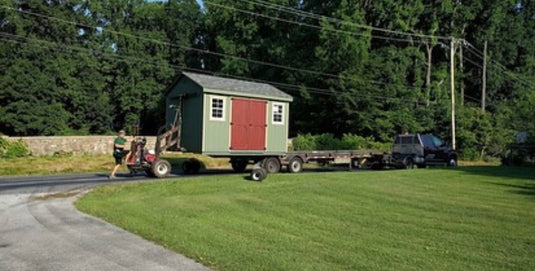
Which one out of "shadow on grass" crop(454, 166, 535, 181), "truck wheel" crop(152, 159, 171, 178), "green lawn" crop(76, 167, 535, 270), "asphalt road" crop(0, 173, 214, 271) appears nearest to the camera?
"asphalt road" crop(0, 173, 214, 271)

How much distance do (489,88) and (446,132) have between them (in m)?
15.9

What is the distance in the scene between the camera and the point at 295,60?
50969 mm

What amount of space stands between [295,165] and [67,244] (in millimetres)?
14942

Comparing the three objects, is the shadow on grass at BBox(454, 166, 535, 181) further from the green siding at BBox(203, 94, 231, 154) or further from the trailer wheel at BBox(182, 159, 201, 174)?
the trailer wheel at BBox(182, 159, 201, 174)

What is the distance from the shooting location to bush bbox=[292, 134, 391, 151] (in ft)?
119

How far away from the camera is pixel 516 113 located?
44.0 m

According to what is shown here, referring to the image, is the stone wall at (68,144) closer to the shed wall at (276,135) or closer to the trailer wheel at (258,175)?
the shed wall at (276,135)

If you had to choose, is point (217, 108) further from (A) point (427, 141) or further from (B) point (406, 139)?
(A) point (427, 141)

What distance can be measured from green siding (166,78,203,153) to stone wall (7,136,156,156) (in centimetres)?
854

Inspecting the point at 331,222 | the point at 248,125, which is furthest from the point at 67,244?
the point at 248,125

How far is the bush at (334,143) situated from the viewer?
36.2 metres

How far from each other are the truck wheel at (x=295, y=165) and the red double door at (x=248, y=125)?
138cm

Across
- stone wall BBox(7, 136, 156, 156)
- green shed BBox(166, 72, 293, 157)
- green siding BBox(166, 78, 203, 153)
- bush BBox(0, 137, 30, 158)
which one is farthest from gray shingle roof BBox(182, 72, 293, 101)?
bush BBox(0, 137, 30, 158)

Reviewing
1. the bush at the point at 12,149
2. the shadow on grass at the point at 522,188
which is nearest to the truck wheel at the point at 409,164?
the shadow on grass at the point at 522,188
